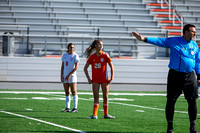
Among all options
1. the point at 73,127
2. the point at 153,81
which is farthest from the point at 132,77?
the point at 73,127

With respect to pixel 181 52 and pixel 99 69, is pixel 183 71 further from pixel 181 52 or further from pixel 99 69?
pixel 99 69

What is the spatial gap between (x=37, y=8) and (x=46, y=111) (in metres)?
17.0

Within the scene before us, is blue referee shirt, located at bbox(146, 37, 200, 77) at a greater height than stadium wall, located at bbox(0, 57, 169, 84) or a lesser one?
greater

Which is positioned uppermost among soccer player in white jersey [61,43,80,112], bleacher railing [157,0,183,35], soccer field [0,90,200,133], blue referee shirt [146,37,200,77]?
bleacher railing [157,0,183,35]

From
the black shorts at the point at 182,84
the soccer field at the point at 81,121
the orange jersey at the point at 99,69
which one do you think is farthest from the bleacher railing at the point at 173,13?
the black shorts at the point at 182,84

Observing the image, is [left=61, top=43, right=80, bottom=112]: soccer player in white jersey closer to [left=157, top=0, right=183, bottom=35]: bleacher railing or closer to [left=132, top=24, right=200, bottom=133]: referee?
[left=132, top=24, right=200, bottom=133]: referee

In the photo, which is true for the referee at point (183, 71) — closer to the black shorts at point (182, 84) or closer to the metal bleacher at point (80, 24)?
the black shorts at point (182, 84)

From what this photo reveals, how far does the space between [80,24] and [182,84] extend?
1874 centimetres

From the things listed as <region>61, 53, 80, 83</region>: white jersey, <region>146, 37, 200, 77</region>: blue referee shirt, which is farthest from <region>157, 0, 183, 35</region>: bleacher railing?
<region>146, 37, 200, 77</region>: blue referee shirt

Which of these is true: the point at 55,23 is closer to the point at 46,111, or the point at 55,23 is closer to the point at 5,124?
the point at 46,111

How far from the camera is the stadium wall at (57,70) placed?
21.6m

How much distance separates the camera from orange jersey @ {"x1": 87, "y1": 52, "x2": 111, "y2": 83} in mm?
8828

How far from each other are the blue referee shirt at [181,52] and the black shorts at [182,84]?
0.09 metres

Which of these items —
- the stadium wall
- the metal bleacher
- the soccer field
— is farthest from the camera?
the metal bleacher
